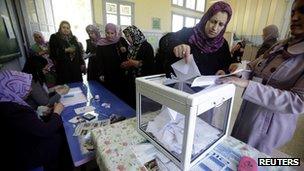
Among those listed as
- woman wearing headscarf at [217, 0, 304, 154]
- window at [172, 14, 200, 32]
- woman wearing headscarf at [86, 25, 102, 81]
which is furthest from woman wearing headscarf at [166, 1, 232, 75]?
window at [172, 14, 200, 32]

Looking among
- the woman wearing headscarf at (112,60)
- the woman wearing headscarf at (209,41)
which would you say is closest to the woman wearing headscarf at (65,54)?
the woman wearing headscarf at (112,60)

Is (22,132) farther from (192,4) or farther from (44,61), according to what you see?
(192,4)

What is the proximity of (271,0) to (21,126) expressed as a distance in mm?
7483

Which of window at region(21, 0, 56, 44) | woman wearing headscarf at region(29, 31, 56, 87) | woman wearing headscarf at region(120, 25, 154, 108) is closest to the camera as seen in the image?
woman wearing headscarf at region(120, 25, 154, 108)

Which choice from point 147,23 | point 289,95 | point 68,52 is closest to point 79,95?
point 68,52

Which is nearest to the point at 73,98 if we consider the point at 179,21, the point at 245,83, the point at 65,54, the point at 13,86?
the point at 13,86

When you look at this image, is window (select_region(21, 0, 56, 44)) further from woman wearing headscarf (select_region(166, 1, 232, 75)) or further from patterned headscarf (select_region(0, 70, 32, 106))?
woman wearing headscarf (select_region(166, 1, 232, 75))

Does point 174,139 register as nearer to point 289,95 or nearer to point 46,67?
point 289,95

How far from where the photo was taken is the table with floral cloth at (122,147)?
25.0 inches

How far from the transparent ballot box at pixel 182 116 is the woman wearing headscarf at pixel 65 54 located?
222cm

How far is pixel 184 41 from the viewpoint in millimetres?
1105

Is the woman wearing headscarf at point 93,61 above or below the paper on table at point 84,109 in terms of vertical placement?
above

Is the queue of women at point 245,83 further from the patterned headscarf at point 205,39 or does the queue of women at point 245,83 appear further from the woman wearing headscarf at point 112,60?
the woman wearing headscarf at point 112,60

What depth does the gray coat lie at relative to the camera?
76 centimetres
